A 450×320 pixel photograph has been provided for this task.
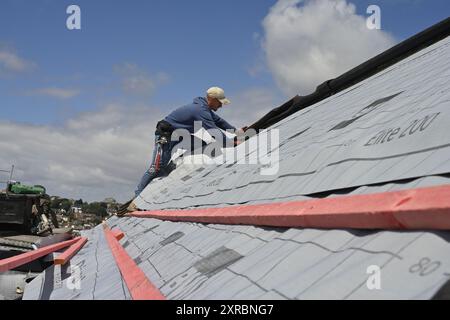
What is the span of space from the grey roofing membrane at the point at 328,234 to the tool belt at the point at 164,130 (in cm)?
404

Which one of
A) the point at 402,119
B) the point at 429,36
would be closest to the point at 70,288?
the point at 402,119

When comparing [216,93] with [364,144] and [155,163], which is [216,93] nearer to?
[155,163]

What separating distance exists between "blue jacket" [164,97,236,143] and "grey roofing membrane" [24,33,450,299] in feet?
11.4

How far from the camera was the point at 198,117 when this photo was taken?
31.0 feet

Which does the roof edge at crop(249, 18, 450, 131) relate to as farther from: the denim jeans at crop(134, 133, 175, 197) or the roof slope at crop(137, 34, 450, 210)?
the denim jeans at crop(134, 133, 175, 197)

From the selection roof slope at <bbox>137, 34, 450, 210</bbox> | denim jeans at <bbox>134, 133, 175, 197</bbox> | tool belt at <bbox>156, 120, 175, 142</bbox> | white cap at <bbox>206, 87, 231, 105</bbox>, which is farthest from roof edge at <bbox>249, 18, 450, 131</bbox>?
denim jeans at <bbox>134, 133, 175, 197</bbox>

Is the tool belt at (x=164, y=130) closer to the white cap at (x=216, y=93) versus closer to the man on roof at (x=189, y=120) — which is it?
the man on roof at (x=189, y=120)

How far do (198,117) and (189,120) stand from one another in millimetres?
242

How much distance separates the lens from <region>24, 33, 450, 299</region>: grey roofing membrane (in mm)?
1644

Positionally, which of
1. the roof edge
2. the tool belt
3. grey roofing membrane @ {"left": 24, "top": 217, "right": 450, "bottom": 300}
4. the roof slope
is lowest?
grey roofing membrane @ {"left": 24, "top": 217, "right": 450, "bottom": 300}

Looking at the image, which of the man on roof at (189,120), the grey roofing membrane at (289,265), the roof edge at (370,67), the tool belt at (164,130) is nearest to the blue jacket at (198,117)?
the man on roof at (189,120)

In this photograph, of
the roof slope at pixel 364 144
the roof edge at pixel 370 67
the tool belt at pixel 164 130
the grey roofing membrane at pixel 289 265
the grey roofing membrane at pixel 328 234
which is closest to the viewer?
the grey roofing membrane at pixel 289 265

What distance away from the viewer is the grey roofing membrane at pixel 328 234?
164cm
